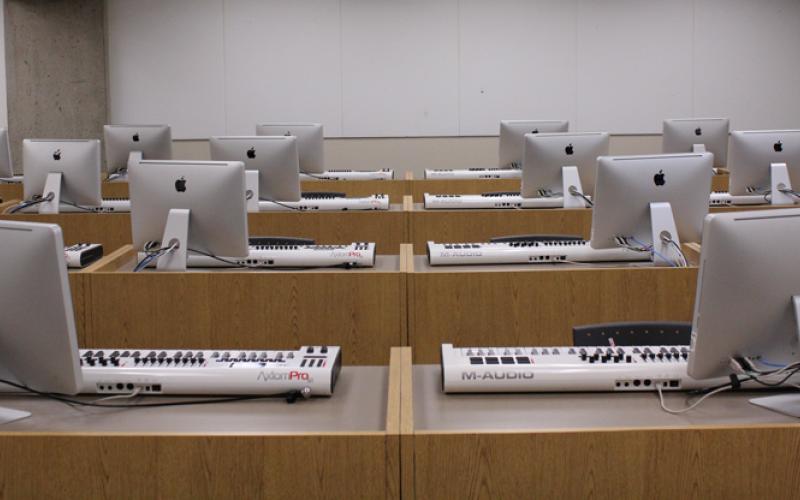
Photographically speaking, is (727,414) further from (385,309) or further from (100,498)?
(385,309)

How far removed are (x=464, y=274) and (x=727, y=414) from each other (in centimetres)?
137

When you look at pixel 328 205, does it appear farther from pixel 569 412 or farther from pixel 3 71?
pixel 3 71

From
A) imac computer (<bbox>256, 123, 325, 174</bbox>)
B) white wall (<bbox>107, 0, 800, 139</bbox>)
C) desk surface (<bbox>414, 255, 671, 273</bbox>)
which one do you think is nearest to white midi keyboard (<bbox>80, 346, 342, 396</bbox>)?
desk surface (<bbox>414, 255, 671, 273</bbox>)

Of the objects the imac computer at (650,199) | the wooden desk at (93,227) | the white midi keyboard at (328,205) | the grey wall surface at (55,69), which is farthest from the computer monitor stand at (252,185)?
the grey wall surface at (55,69)

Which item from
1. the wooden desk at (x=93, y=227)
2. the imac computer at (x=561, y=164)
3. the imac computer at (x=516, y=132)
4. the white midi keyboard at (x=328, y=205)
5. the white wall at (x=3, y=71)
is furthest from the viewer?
the white wall at (x=3, y=71)

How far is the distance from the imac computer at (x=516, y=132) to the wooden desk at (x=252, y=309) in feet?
9.60

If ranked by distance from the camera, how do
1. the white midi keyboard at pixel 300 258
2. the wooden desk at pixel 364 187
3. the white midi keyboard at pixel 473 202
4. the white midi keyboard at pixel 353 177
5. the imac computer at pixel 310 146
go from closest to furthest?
the white midi keyboard at pixel 300 258 → the white midi keyboard at pixel 473 202 → the imac computer at pixel 310 146 → the wooden desk at pixel 364 187 → the white midi keyboard at pixel 353 177

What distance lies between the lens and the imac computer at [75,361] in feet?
5.32

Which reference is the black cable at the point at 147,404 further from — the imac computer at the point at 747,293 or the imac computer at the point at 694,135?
the imac computer at the point at 694,135

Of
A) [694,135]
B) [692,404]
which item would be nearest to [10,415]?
[692,404]

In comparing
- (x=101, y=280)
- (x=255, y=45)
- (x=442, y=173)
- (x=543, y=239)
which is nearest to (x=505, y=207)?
(x=543, y=239)

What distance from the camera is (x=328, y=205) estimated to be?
188 inches

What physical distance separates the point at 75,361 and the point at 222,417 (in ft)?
1.02

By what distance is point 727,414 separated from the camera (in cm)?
172
